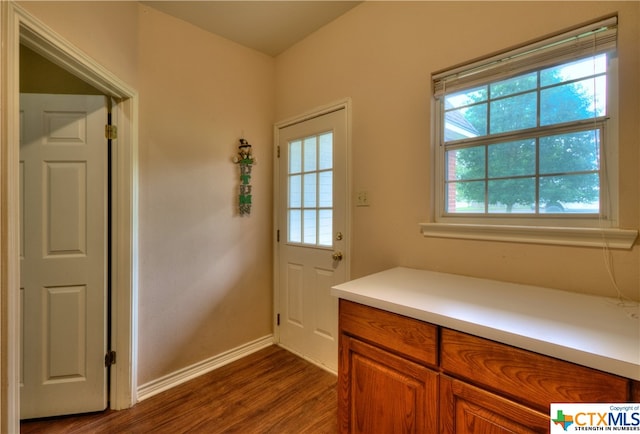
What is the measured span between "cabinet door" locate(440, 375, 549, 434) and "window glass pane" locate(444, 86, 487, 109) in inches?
54.3

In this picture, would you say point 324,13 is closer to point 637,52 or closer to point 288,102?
point 288,102

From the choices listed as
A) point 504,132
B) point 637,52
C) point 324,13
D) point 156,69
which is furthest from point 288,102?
point 637,52

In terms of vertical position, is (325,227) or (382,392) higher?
(325,227)

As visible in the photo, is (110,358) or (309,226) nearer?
→ (110,358)

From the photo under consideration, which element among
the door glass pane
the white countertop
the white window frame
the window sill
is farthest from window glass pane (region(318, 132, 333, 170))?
the white countertop

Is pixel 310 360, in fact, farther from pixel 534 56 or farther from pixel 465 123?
pixel 534 56

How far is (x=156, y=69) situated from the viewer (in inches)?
75.7

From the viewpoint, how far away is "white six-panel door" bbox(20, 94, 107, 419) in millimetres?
1610

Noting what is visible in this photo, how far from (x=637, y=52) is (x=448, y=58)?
74 cm

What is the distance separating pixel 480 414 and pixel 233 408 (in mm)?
1450

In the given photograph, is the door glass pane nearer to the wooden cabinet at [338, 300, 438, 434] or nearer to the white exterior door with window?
the white exterior door with window

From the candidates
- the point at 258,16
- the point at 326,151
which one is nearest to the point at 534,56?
the point at 326,151

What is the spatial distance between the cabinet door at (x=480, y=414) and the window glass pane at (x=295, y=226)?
159 centimetres

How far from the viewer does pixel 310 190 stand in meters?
2.30
